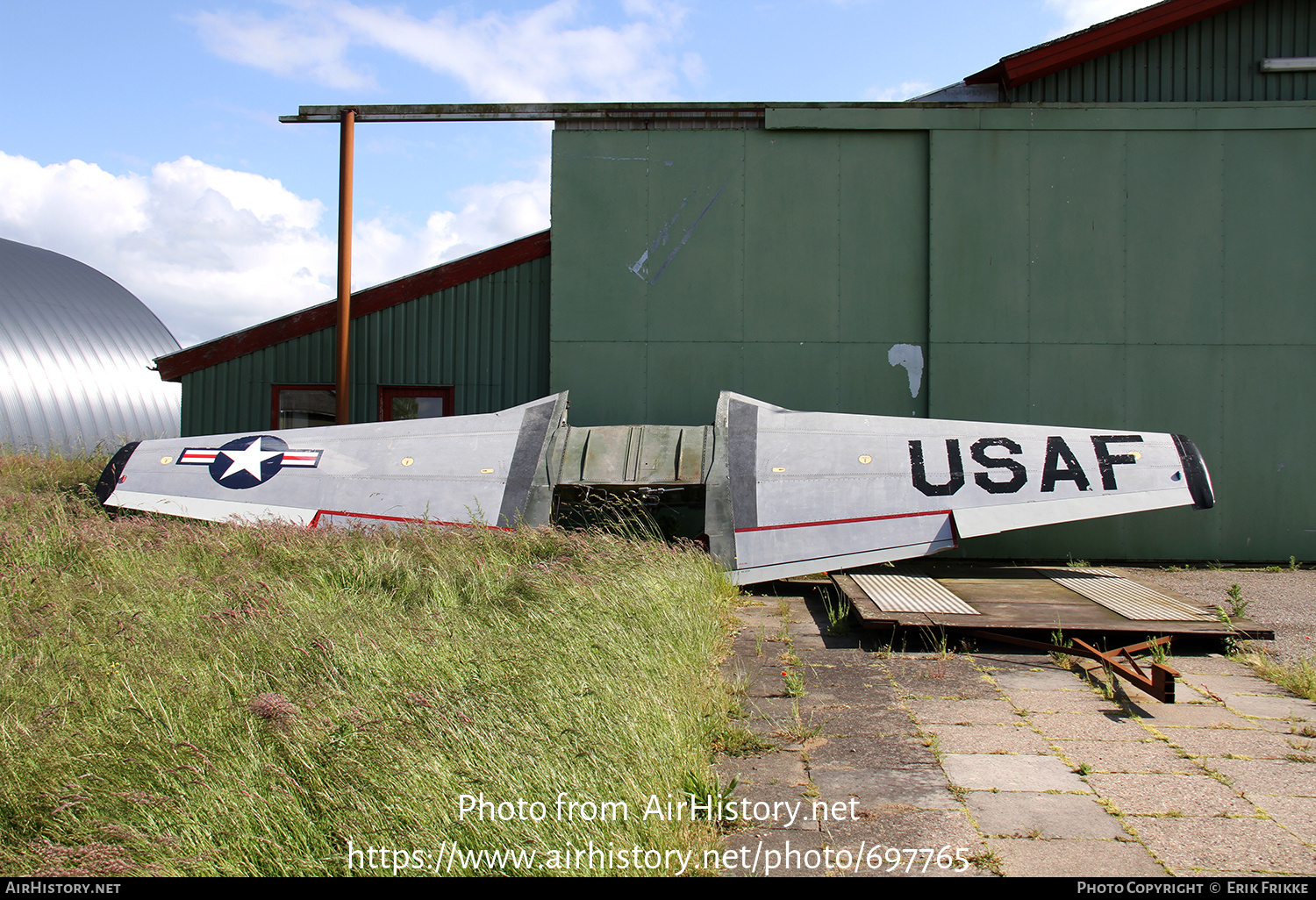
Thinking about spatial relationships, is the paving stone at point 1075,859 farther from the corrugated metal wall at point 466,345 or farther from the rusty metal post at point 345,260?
the rusty metal post at point 345,260

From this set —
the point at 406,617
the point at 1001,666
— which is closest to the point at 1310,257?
the point at 1001,666

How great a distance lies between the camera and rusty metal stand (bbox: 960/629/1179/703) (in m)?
3.90

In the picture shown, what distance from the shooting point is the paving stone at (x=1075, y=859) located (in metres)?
2.39

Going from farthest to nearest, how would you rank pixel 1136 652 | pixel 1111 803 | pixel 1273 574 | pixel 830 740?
pixel 1273 574
pixel 1136 652
pixel 830 740
pixel 1111 803

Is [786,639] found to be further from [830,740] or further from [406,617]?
[406,617]

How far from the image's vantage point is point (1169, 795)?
2941mm

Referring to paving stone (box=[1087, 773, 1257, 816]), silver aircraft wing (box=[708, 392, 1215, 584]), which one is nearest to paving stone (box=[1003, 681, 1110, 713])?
paving stone (box=[1087, 773, 1257, 816])

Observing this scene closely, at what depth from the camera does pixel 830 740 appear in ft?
11.4

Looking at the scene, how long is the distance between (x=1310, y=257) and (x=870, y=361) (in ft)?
17.3

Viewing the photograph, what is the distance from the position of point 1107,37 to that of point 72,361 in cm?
2686

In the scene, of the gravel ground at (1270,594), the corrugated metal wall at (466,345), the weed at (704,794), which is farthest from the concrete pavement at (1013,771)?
the corrugated metal wall at (466,345)

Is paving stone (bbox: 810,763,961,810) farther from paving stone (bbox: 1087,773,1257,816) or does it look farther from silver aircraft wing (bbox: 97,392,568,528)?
silver aircraft wing (bbox: 97,392,568,528)

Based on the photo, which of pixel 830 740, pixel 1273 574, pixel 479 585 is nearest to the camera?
pixel 830 740

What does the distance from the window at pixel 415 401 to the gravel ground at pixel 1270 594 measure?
8.55 metres
